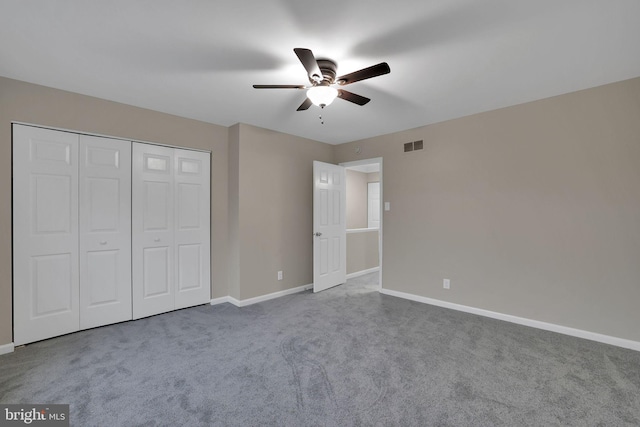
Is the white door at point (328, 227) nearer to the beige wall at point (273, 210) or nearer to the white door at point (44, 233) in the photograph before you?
the beige wall at point (273, 210)

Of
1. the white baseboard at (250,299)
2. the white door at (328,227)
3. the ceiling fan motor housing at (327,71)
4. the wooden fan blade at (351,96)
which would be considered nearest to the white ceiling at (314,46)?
the ceiling fan motor housing at (327,71)

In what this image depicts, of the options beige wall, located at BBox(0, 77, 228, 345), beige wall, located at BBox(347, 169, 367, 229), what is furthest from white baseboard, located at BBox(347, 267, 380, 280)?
beige wall, located at BBox(0, 77, 228, 345)

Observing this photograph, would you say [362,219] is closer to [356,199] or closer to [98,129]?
[356,199]

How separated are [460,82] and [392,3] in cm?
132

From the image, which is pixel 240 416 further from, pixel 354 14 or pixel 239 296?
pixel 354 14

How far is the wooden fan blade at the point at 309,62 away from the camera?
1751 millimetres

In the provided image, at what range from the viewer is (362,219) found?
707 cm

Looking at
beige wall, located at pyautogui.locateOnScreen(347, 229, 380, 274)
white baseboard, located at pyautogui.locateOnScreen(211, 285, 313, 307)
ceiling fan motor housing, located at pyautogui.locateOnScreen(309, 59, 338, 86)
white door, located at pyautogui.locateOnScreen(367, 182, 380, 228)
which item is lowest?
white baseboard, located at pyautogui.locateOnScreen(211, 285, 313, 307)

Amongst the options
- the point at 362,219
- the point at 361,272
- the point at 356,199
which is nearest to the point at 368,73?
the point at 361,272

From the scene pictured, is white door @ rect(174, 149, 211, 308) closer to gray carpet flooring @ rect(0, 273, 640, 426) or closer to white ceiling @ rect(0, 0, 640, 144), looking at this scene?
gray carpet flooring @ rect(0, 273, 640, 426)

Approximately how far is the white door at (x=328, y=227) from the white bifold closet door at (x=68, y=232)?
8.06 feet

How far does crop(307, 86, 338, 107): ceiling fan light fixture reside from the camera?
2.25 metres

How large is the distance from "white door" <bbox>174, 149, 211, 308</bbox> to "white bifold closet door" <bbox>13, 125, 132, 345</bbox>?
1.78 ft

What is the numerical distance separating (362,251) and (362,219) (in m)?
1.51
